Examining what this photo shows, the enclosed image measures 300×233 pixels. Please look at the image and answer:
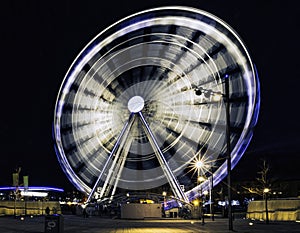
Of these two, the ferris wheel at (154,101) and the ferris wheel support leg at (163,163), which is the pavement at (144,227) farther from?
the ferris wheel support leg at (163,163)

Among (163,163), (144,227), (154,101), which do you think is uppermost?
(154,101)

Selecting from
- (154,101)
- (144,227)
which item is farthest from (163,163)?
(144,227)

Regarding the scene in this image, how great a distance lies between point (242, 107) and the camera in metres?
24.6

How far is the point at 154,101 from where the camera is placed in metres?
28.2

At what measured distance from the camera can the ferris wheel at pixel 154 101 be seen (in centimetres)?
2495

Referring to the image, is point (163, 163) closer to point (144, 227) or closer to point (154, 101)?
point (154, 101)

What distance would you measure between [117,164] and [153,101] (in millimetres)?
5505

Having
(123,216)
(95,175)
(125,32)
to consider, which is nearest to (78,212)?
(123,216)

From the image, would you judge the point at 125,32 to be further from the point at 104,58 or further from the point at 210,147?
the point at 210,147

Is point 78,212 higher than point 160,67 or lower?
lower

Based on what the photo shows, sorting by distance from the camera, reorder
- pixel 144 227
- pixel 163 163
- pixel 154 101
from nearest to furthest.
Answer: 1. pixel 144 227
2. pixel 154 101
3. pixel 163 163

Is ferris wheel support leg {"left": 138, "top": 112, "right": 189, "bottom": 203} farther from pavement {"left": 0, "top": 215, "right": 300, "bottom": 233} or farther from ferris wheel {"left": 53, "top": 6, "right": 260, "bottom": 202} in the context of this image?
pavement {"left": 0, "top": 215, "right": 300, "bottom": 233}

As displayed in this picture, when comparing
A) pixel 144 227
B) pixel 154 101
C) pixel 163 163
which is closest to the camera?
pixel 144 227

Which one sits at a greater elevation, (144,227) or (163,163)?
(163,163)
